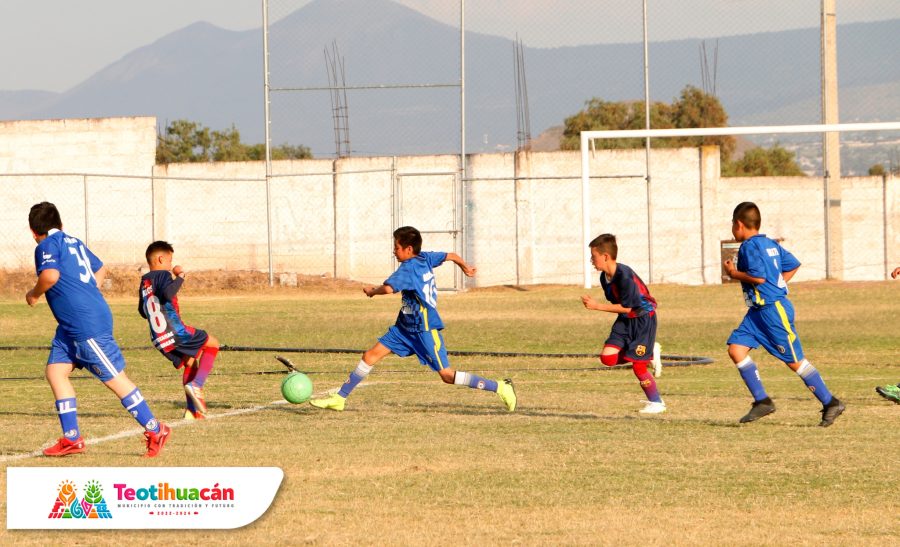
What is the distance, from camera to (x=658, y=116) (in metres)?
76.0

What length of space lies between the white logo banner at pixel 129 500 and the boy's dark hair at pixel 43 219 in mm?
2767

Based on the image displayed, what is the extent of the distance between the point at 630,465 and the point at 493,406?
4.01 meters

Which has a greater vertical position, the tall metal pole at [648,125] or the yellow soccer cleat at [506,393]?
the tall metal pole at [648,125]

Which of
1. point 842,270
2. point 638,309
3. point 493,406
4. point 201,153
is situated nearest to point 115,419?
point 493,406

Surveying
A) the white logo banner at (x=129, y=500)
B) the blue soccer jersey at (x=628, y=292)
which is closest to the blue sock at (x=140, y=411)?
the white logo banner at (x=129, y=500)

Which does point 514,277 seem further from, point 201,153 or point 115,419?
point 201,153

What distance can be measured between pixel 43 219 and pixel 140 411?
1560 millimetres

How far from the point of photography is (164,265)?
12.7 m

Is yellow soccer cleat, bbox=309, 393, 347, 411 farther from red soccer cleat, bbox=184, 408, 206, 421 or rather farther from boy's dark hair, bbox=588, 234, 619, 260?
boy's dark hair, bbox=588, 234, 619, 260

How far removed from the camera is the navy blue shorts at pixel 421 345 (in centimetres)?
1247

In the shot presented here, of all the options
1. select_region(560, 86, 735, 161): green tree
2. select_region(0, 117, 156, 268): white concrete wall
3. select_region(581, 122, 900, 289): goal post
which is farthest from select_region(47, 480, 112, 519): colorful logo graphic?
select_region(560, 86, 735, 161): green tree

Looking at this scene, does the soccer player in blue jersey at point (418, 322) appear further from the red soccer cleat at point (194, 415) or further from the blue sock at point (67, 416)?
the blue sock at point (67, 416)

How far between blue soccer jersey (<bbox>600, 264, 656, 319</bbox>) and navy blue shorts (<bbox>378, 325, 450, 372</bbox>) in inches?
Result: 63.0

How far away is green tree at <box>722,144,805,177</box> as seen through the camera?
71.6 metres
